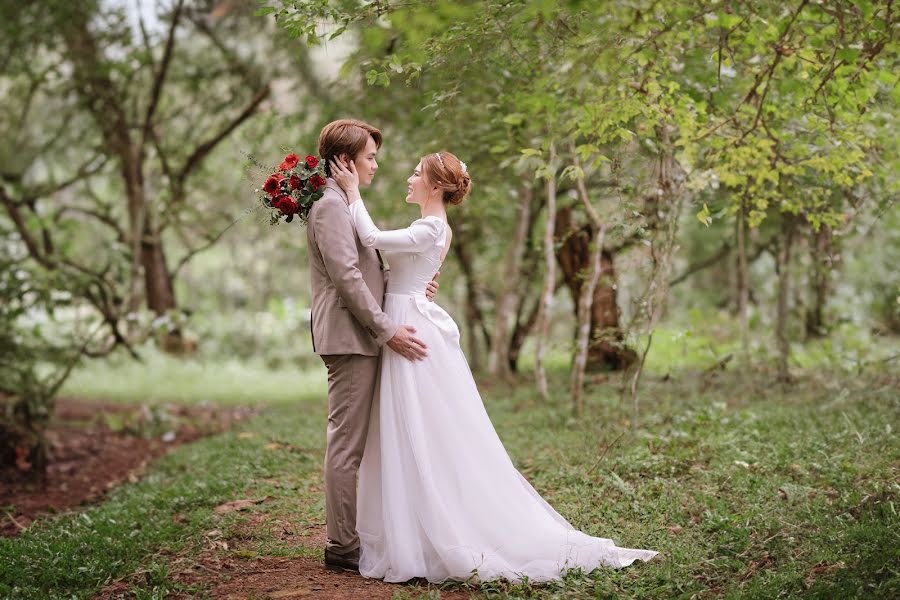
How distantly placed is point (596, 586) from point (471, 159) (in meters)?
5.30

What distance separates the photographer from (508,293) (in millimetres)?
10453

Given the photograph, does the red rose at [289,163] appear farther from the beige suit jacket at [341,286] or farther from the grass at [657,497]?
the grass at [657,497]

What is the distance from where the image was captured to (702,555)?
4105 millimetres

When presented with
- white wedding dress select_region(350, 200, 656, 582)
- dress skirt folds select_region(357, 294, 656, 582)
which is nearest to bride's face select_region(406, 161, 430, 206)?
white wedding dress select_region(350, 200, 656, 582)

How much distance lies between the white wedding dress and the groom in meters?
0.10

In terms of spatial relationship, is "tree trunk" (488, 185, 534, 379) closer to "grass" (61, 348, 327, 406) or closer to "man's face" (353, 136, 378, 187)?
"grass" (61, 348, 327, 406)

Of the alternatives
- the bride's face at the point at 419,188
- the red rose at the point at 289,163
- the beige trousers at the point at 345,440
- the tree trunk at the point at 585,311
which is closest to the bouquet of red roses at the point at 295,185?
the red rose at the point at 289,163

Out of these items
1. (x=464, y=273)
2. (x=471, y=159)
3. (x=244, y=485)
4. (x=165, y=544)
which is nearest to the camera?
(x=165, y=544)

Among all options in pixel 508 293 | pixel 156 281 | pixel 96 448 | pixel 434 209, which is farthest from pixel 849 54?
pixel 156 281

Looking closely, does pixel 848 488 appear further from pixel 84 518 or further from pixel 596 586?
pixel 84 518

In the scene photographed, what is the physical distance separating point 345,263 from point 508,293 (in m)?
6.68

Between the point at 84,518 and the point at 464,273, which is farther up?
the point at 464,273

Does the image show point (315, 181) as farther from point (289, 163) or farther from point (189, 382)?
point (189, 382)

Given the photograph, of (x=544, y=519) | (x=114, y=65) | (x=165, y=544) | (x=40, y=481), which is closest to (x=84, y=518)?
(x=165, y=544)
